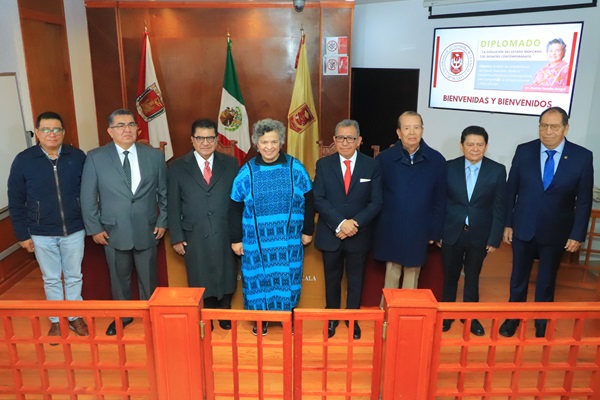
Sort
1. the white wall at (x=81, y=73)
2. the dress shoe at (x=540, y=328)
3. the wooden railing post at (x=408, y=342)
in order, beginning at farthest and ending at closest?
the white wall at (x=81, y=73)
the dress shoe at (x=540, y=328)
the wooden railing post at (x=408, y=342)

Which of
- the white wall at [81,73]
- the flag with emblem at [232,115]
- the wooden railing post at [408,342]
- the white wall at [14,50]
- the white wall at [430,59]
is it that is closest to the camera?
the wooden railing post at [408,342]

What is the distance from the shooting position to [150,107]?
5145mm

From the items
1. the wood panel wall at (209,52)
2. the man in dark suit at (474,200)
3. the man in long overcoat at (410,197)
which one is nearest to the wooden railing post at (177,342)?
the man in long overcoat at (410,197)

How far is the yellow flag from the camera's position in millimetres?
5172

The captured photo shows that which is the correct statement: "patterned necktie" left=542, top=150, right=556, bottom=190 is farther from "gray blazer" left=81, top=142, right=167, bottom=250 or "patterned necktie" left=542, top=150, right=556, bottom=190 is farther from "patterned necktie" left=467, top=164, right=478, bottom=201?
"gray blazer" left=81, top=142, right=167, bottom=250

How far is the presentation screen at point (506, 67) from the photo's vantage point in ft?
14.5

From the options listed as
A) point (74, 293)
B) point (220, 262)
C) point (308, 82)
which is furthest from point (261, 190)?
point (308, 82)

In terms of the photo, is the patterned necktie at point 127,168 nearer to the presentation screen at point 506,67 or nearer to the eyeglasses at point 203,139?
the eyeglasses at point 203,139

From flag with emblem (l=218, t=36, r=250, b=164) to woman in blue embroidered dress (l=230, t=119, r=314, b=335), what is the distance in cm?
263

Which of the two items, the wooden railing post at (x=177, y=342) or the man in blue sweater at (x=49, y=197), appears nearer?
the wooden railing post at (x=177, y=342)

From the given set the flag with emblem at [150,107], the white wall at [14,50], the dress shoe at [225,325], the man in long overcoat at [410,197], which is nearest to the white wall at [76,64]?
the white wall at [14,50]

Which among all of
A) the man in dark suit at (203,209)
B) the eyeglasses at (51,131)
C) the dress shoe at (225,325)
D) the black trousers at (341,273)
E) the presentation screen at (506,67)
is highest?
the presentation screen at (506,67)

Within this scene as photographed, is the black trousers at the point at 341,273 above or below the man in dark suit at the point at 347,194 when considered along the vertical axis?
below

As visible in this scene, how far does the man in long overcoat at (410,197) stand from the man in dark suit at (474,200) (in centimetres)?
7
